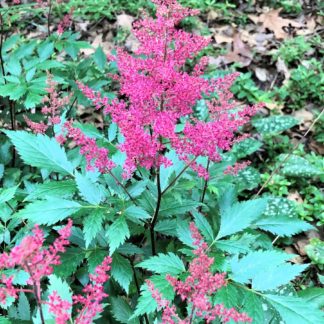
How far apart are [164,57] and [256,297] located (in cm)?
132

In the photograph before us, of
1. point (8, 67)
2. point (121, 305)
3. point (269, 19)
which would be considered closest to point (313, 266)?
point (121, 305)

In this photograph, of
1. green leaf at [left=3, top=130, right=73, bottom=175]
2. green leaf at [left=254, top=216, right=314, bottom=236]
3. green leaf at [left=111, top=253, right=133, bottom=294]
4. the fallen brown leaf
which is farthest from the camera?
the fallen brown leaf

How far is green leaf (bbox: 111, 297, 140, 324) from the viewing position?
2.49 metres

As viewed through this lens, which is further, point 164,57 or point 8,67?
point 8,67

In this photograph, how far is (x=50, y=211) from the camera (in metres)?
2.27

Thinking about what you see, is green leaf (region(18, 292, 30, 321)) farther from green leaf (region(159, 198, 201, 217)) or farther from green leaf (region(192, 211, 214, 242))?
green leaf (region(192, 211, 214, 242))

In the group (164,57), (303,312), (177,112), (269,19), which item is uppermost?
(164,57)

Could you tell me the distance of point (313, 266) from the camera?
11.9 ft

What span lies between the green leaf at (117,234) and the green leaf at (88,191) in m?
0.21

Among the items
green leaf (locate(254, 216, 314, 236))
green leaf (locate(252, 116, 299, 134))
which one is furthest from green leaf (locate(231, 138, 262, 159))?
green leaf (locate(254, 216, 314, 236))

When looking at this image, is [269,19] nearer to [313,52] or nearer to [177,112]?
[313,52]

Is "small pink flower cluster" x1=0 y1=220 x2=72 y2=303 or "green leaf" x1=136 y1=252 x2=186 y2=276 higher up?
"small pink flower cluster" x1=0 y1=220 x2=72 y2=303

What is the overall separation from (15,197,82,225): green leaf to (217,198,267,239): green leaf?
0.85 m

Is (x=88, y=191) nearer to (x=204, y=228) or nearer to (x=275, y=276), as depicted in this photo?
(x=204, y=228)
